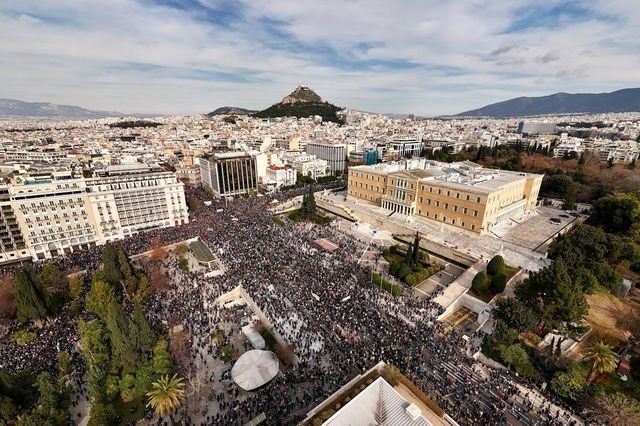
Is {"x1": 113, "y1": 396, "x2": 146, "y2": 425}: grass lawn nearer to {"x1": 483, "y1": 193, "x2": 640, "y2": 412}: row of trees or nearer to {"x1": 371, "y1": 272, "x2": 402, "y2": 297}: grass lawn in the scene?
{"x1": 371, "y1": 272, "x2": 402, "y2": 297}: grass lawn

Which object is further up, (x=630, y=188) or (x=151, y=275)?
(x=630, y=188)

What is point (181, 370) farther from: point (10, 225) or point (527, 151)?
point (527, 151)

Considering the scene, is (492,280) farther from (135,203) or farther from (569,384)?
(135,203)

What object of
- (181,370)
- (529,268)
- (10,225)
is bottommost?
(181,370)

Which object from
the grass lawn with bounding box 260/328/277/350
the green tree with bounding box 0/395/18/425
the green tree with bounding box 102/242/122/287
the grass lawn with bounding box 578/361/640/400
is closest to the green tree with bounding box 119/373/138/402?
the green tree with bounding box 0/395/18/425

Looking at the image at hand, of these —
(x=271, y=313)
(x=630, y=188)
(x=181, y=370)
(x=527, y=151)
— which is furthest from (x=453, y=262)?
(x=527, y=151)

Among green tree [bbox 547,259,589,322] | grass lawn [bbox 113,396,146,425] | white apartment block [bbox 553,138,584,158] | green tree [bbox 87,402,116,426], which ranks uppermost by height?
white apartment block [bbox 553,138,584,158]
